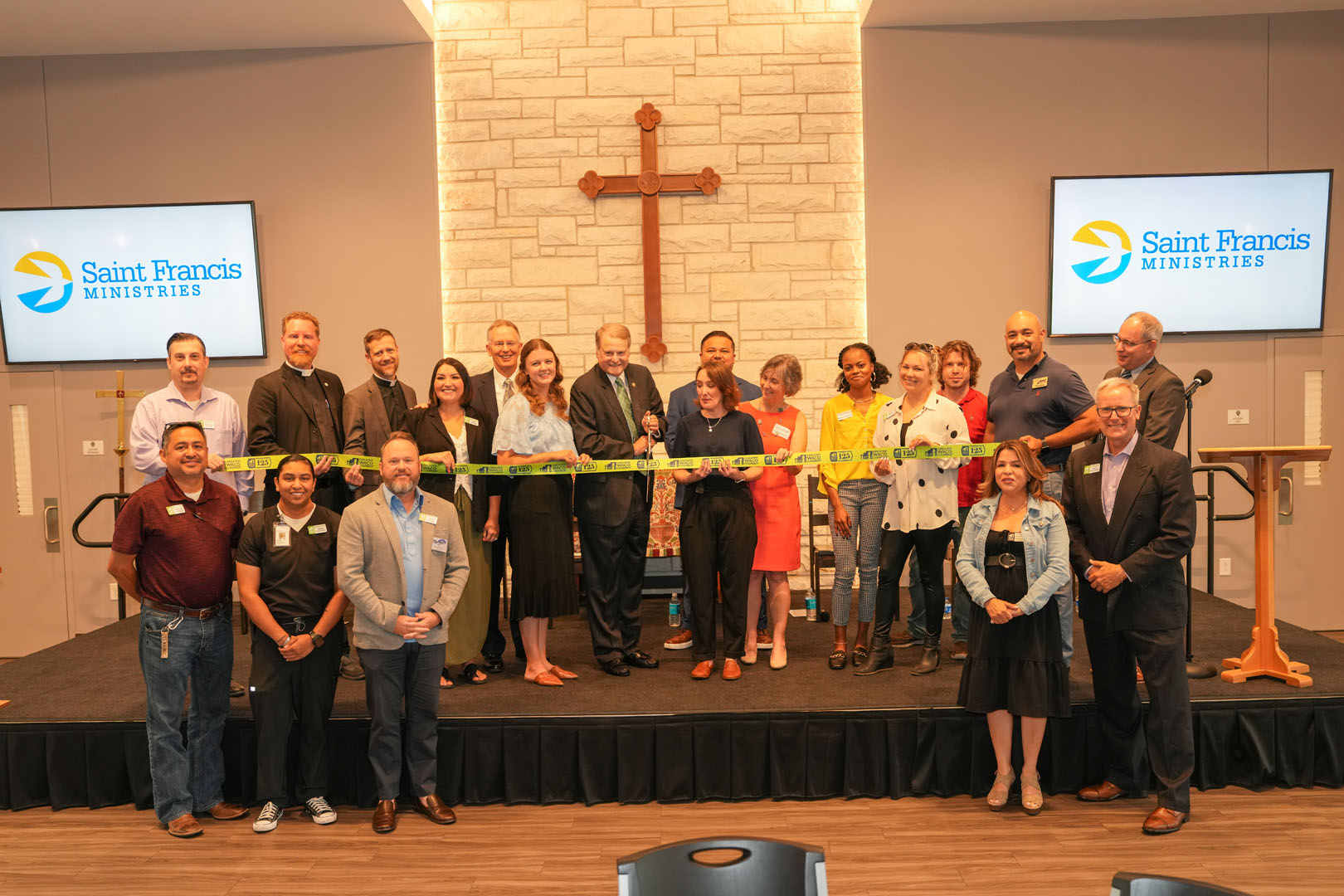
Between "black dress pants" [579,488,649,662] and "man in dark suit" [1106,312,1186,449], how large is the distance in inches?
92.0

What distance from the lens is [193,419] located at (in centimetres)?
461

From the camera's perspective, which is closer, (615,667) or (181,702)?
(181,702)

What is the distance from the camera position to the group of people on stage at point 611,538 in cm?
395

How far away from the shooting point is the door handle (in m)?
7.15

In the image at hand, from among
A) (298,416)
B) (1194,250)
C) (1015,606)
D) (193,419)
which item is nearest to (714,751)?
(1015,606)

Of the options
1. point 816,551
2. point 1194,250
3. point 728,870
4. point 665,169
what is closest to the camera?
point 728,870

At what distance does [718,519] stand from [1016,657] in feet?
5.00

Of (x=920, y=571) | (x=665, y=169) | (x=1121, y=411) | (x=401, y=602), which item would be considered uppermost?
(x=665, y=169)

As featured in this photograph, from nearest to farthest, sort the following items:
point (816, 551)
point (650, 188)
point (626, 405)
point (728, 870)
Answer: point (728, 870), point (626, 405), point (816, 551), point (650, 188)

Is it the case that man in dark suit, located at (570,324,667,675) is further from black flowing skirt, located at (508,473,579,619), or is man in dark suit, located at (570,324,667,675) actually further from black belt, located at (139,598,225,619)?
black belt, located at (139,598,225,619)

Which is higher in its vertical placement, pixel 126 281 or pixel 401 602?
pixel 126 281

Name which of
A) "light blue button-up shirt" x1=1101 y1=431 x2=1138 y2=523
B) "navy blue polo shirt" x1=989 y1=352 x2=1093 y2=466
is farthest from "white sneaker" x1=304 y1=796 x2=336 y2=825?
"navy blue polo shirt" x1=989 y1=352 x2=1093 y2=466

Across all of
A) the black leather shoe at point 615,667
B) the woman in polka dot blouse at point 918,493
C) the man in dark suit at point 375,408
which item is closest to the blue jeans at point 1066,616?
the woman in polka dot blouse at point 918,493

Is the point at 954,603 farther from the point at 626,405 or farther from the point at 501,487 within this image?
the point at 501,487
